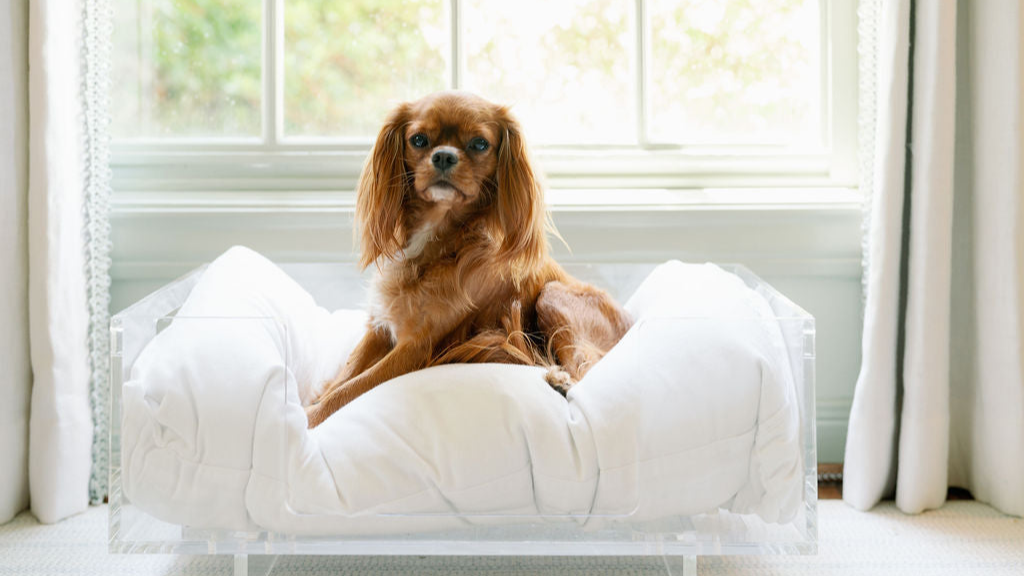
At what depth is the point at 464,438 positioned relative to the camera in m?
1.35

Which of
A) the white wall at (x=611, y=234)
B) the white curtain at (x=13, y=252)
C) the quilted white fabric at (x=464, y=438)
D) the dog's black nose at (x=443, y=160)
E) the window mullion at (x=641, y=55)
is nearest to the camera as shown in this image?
the quilted white fabric at (x=464, y=438)

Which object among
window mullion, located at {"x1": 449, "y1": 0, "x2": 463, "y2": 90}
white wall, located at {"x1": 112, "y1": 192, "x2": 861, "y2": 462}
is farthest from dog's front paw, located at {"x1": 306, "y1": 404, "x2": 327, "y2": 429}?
window mullion, located at {"x1": 449, "y1": 0, "x2": 463, "y2": 90}

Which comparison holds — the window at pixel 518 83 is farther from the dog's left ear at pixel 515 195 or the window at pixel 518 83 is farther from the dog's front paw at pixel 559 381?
the dog's front paw at pixel 559 381

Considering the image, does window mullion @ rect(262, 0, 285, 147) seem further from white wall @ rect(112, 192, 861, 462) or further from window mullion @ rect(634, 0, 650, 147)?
window mullion @ rect(634, 0, 650, 147)

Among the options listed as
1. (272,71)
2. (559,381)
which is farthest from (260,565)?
(272,71)

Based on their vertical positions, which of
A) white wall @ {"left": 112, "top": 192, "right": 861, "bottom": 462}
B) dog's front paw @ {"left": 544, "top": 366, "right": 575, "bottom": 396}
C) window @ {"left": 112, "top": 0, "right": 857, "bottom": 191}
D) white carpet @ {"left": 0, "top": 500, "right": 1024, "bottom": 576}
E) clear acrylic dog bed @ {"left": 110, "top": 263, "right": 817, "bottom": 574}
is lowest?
white carpet @ {"left": 0, "top": 500, "right": 1024, "bottom": 576}

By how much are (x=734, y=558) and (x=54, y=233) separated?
60.8 inches

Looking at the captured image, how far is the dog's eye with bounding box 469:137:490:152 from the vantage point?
1508 millimetres

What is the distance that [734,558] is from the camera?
175cm

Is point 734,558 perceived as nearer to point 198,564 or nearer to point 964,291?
point 964,291

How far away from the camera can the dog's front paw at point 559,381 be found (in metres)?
1.45

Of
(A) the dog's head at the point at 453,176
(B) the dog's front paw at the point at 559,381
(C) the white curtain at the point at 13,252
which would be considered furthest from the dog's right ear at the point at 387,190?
(C) the white curtain at the point at 13,252

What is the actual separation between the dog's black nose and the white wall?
0.76 metres

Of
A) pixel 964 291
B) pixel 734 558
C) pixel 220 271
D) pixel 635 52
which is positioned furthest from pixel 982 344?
pixel 220 271
